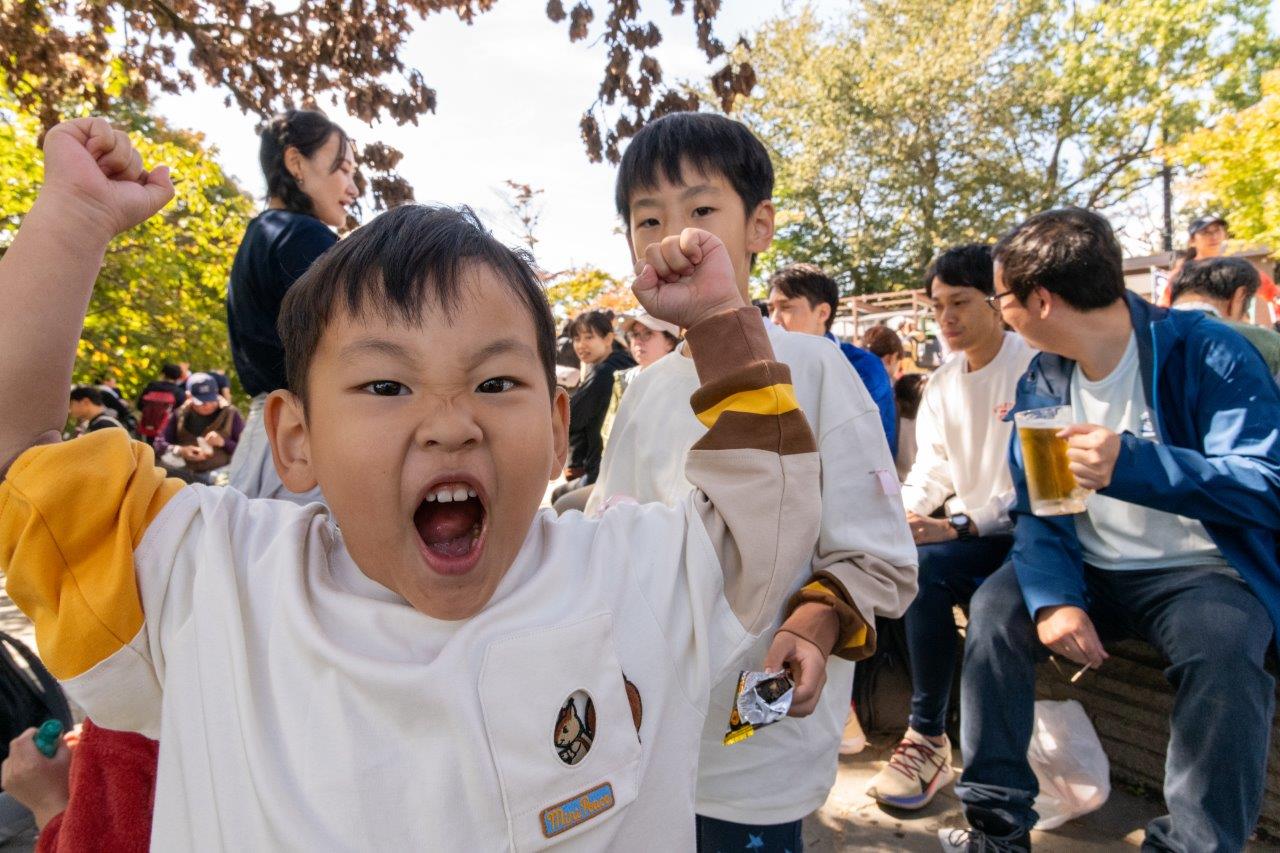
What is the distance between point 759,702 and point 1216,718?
1661 mm

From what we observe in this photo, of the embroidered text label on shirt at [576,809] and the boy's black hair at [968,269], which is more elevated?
the boy's black hair at [968,269]

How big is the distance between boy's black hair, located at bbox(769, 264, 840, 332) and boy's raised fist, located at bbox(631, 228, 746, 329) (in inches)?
116

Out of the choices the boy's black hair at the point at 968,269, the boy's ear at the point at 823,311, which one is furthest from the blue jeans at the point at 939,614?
the boy's ear at the point at 823,311

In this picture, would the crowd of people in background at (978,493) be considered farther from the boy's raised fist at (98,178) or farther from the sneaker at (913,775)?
the boy's raised fist at (98,178)

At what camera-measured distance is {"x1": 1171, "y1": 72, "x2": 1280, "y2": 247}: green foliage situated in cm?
1050

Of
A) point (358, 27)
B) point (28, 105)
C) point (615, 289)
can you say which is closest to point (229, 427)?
point (28, 105)

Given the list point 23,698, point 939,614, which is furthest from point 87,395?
point 939,614

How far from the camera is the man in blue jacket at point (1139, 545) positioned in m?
2.11

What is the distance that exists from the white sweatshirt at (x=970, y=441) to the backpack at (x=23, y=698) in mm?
3239

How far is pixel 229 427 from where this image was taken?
7273 mm

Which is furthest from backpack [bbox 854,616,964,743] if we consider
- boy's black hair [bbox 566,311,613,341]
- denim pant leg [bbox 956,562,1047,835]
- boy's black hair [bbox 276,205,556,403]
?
boy's black hair [bbox 566,311,613,341]

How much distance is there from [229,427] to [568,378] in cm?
311

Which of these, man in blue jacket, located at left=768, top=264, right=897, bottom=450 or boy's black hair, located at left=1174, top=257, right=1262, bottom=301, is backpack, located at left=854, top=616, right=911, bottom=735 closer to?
man in blue jacket, located at left=768, top=264, right=897, bottom=450

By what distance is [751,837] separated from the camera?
157 cm
